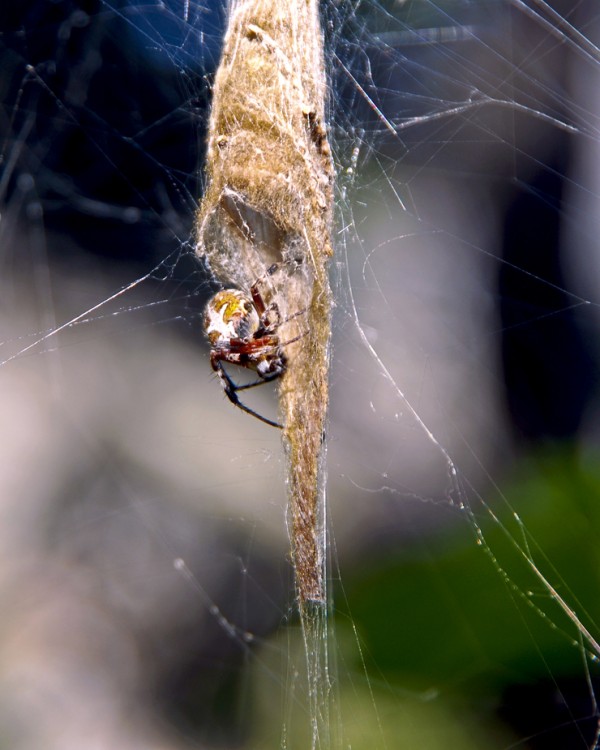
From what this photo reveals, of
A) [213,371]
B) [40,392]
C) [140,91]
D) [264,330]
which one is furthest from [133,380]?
[264,330]

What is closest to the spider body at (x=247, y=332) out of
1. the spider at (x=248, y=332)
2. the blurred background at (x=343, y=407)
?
the spider at (x=248, y=332)

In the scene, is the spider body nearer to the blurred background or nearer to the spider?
the spider

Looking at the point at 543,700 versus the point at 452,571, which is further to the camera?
the point at 543,700

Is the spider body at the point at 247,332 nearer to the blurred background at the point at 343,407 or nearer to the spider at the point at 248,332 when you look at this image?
the spider at the point at 248,332

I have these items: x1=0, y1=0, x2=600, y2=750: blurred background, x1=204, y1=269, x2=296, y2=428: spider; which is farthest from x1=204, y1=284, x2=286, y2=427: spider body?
x1=0, y1=0, x2=600, y2=750: blurred background

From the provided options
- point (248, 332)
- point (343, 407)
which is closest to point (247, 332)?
point (248, 332)

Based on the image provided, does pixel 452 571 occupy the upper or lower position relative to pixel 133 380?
upper

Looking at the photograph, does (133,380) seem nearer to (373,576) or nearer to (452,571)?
(373,576)
